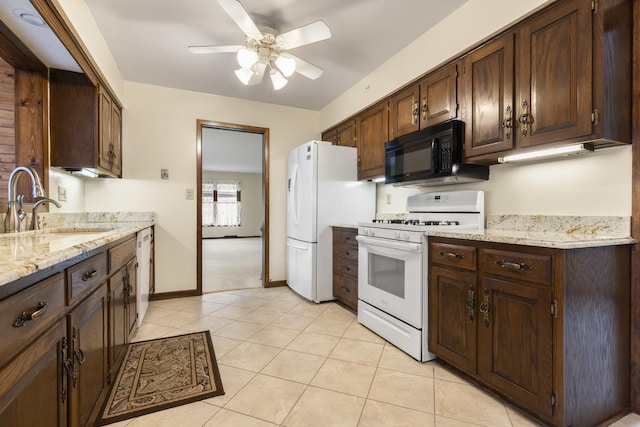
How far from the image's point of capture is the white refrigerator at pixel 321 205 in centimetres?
325

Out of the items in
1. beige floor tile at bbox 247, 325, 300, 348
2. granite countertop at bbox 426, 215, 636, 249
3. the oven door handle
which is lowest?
beige floor tile at bbox 247, 325, 300, 348

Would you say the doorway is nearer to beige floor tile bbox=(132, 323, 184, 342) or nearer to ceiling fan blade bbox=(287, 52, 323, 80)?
beige floor tile bbox=(132, 323, 184, 342)

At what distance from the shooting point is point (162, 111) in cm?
346

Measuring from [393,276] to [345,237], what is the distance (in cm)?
89

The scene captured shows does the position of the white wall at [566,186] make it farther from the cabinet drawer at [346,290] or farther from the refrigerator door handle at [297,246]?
the refrigerator door handle at [297,246]

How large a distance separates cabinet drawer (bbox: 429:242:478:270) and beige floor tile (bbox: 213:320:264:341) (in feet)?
5.07

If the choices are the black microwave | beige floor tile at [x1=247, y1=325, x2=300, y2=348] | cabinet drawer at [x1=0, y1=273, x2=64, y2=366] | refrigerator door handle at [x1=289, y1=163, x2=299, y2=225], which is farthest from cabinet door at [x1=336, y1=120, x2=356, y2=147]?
cabinet drawer at [x1=0, y1=273, x2=64, y2=366]

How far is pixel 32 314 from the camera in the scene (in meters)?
0.78

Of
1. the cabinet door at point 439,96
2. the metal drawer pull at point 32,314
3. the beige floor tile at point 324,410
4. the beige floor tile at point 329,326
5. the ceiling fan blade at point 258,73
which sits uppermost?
the ceiling fan blade at point 258,73

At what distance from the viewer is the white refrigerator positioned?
128 inches

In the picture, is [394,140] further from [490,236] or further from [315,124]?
[315,124]

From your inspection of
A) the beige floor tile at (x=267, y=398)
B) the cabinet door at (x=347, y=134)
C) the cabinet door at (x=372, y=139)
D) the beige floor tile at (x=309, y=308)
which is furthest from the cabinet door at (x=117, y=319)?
the cabinet door at (x=347, y=134)

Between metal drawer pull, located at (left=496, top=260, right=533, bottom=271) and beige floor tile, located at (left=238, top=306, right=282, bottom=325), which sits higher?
metal drawer pull, located at (left=496, top=260, right=533, bottom=271)

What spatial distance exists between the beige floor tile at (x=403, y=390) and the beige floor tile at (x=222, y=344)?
1055 mm
